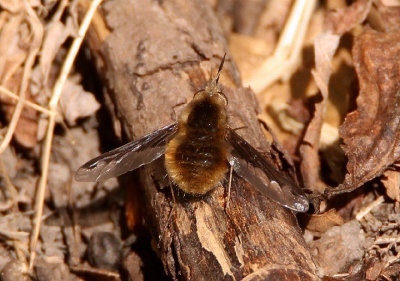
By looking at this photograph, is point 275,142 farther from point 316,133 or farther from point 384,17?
point 384,17

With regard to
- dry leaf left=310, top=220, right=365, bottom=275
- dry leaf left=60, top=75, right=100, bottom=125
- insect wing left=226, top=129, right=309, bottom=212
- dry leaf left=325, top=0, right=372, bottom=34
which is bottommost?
dry leaf left=310, top=220, right=365, bottom=275

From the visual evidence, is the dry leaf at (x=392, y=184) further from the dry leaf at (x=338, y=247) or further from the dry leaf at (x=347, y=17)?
the dry leaf at (x=347, y=17)

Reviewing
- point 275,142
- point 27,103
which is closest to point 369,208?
point 275,142

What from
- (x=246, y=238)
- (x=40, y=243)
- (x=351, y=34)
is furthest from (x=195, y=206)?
(x=351, y=34)

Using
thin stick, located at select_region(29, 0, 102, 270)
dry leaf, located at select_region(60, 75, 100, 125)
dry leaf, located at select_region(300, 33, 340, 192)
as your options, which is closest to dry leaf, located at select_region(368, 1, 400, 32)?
dry leaf, located at select_region(300, 33, 340, 192)

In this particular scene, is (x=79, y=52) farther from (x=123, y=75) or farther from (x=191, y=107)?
(x=191, y=107)

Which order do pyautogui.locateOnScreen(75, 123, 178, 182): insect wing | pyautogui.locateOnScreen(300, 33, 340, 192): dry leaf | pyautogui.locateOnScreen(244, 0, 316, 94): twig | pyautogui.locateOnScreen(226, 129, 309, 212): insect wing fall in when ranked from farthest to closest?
pyautogui.locateOnScreen(244, 0, 316, 94): twig, pyautogui.locateOnScreen(300, 33, 340, 192): dry leaf, pyautogui.locateOnScreen(75, 123, 178, 182): insect wing, pyautogui.locateOnScreen(226, 129, 309, 212): insect wing

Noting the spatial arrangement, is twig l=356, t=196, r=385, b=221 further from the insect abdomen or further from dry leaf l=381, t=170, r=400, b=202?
the insect abdomen
